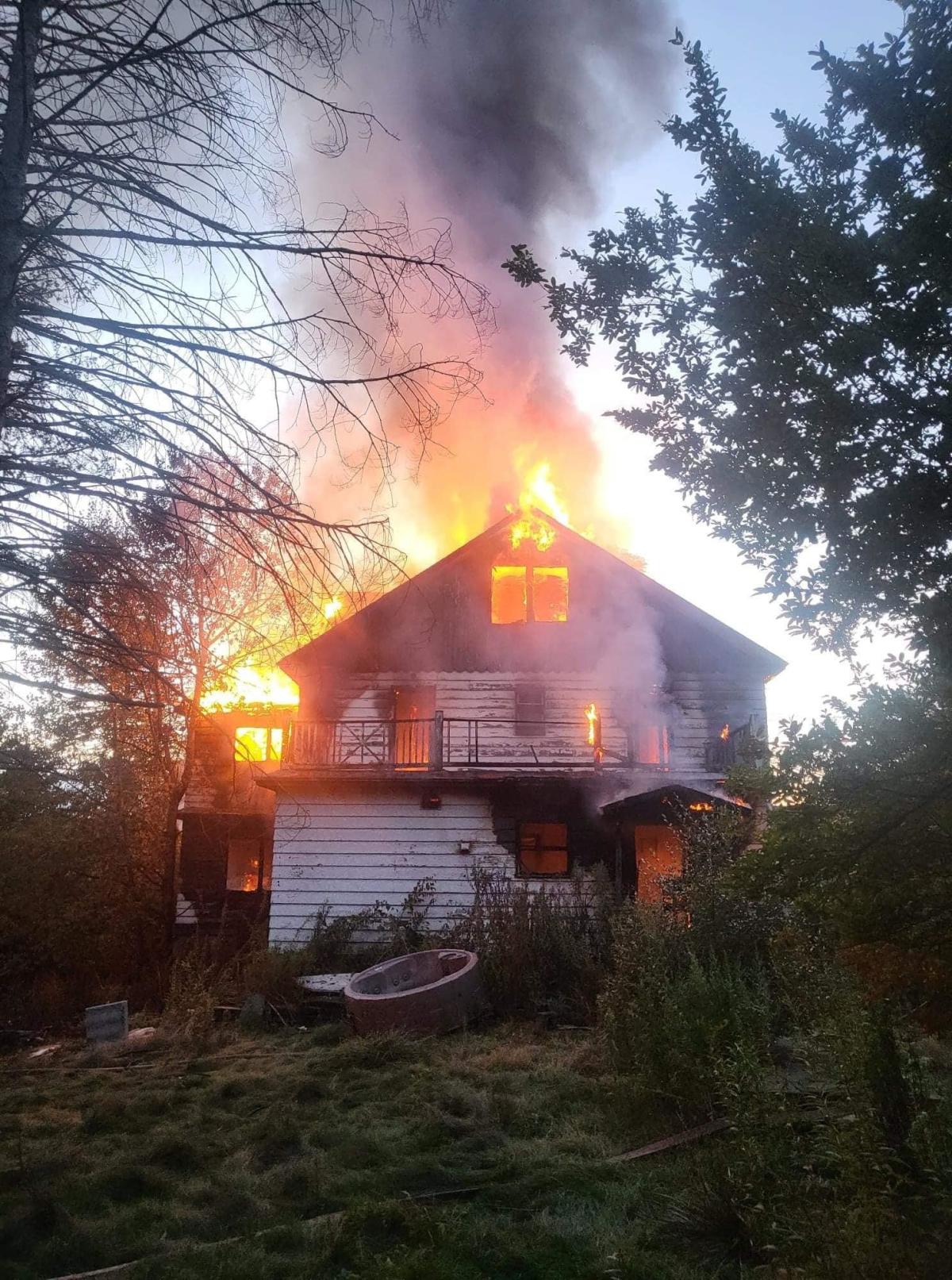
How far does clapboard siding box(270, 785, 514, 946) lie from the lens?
56.4 feet

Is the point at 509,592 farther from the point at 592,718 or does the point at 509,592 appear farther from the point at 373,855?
the point at 373,855

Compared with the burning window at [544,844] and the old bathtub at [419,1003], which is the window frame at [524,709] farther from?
the old bathtub at [419,1003]

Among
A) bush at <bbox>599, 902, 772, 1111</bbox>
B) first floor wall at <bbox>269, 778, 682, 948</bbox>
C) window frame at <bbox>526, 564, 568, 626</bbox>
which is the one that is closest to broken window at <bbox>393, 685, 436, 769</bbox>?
first floor wall at <bbox>269, 778, 682, 948</bbox>

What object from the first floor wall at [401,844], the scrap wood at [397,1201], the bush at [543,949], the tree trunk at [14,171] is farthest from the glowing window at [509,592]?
the tree trunk at [14,171]

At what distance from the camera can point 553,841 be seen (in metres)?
21.4

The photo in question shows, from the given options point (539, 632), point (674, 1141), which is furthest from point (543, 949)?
point (539, 632)

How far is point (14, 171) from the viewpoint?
3477 millimetres

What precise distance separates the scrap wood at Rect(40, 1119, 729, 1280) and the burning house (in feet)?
32.1

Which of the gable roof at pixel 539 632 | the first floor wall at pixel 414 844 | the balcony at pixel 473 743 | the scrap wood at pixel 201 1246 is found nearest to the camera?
the scrap wood at pixel 201 1246

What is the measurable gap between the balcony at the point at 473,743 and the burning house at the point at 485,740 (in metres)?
0.05

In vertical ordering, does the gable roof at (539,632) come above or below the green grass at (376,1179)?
above

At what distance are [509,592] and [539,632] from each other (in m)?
1.38

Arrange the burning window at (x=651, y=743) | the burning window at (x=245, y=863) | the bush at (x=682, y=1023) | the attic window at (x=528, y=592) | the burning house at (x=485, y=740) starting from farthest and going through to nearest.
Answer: the burning window at (x=245, y=863) → the attic window at (x=528, y=592) → the burning window at (x=651, y=743) → the burning house at (x=485, y=740) → the bush at (x=682, y=1023)

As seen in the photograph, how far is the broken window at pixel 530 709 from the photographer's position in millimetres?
19250
